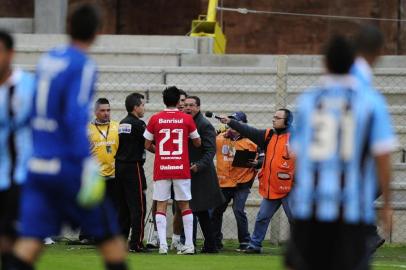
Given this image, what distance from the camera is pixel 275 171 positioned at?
16.3 meters

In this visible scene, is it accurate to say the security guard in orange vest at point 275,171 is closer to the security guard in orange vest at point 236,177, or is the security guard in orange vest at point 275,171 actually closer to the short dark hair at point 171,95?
the security guard in orange vest at point 236,177

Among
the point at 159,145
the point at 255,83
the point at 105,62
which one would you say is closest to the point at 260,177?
the point at 159,145

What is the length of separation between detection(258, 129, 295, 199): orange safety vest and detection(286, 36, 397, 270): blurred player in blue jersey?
8.31 metres

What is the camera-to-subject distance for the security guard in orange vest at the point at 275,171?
53.1 ft

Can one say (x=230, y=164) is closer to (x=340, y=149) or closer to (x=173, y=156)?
(x=173, y=156)

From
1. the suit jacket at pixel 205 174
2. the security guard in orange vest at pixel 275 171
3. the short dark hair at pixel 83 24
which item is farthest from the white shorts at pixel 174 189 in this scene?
the short dark hair at pixel 83 24

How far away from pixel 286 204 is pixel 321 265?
863 centimetres

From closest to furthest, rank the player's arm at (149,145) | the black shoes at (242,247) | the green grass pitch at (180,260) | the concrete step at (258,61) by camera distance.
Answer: the green grass pitch at (180,260)
the player's arm at (149,145)
the black shoes at (242,247)
the concrete step at (258,61)

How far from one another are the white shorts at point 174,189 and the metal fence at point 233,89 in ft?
9.27

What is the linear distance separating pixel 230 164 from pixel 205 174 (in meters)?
0.89

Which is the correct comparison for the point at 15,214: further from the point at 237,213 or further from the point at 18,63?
the point at 18,63

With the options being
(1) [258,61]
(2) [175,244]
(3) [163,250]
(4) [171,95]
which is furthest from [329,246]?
(1) [258,61]

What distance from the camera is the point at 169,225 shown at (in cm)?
1855

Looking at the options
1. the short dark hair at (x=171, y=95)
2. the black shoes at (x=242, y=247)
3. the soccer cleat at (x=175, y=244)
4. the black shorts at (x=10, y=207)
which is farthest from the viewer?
the black shoes at (x=242, y=247)
